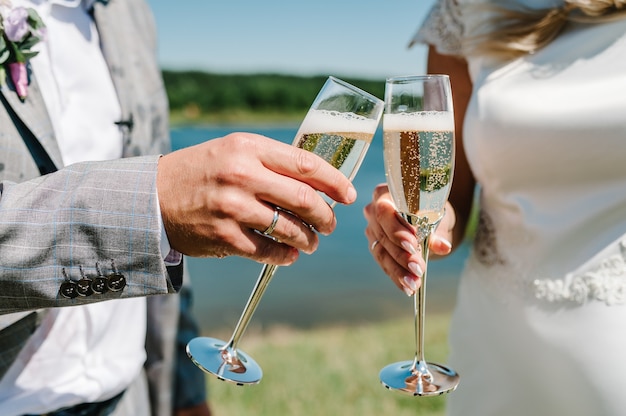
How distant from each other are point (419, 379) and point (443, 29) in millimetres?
1285

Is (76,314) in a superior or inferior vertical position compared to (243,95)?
superior

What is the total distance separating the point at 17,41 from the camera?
1646 millimetres

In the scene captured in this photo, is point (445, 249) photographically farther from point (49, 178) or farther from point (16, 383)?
point (16, 383)

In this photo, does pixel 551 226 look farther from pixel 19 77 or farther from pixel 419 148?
pixel 19 77

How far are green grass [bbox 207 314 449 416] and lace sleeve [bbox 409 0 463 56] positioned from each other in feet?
9.49

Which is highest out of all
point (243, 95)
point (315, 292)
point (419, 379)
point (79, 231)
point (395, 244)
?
point (79, 231)

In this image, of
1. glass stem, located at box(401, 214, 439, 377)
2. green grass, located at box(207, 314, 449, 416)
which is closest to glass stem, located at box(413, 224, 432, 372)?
glass stem, located at box(401, 214, 439, 377)

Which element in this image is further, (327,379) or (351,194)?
(327,379)

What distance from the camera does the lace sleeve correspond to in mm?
2279

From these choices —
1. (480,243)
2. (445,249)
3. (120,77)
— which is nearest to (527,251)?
(480,243)

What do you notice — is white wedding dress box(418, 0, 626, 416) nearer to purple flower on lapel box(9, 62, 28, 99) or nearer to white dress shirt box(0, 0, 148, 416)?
white dress shirt box(0, 0, 148, 416)

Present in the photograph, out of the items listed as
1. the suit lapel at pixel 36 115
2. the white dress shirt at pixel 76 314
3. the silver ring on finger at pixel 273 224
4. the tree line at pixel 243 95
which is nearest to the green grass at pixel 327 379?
the white dress shirt at pixel 76 314

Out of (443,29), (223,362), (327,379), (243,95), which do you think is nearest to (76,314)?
(223,362)

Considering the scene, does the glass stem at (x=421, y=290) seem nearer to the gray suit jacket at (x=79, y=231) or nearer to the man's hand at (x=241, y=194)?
the man's hand at (x=241, y=194)
